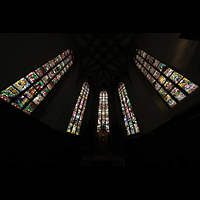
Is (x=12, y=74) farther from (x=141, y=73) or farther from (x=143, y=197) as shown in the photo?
(x=141, y=73)

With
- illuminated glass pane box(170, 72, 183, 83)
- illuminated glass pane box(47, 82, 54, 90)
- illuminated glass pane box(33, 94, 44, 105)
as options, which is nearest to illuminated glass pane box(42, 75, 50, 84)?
illuminated glass pane box(47, 82, 54, 90)

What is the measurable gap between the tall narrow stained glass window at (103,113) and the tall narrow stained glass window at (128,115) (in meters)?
2.19

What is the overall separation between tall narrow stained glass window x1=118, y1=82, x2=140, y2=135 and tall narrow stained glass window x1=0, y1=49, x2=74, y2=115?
7711mm

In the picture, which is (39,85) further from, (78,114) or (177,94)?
(177,94)

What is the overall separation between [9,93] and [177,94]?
10.0 metres

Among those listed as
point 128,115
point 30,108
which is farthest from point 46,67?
point 128,115

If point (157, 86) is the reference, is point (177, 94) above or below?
below

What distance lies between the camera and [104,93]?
1315cm

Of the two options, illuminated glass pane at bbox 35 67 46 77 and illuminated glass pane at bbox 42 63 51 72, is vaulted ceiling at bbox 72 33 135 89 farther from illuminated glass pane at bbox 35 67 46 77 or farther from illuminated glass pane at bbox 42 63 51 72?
illuminated glass pane at bbox 35 67 46 77

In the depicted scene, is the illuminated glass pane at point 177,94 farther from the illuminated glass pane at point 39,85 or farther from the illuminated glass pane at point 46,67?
the illuminated glass pane at point 46,67

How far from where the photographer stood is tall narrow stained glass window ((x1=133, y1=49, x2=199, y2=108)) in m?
4.92

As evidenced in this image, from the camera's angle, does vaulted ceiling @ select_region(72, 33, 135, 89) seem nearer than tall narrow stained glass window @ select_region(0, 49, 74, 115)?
No

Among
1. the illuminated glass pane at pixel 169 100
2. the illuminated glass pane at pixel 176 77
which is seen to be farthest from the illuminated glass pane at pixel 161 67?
the illuminated glass pane at pixel 169 100

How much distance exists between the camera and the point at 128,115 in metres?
8.69
